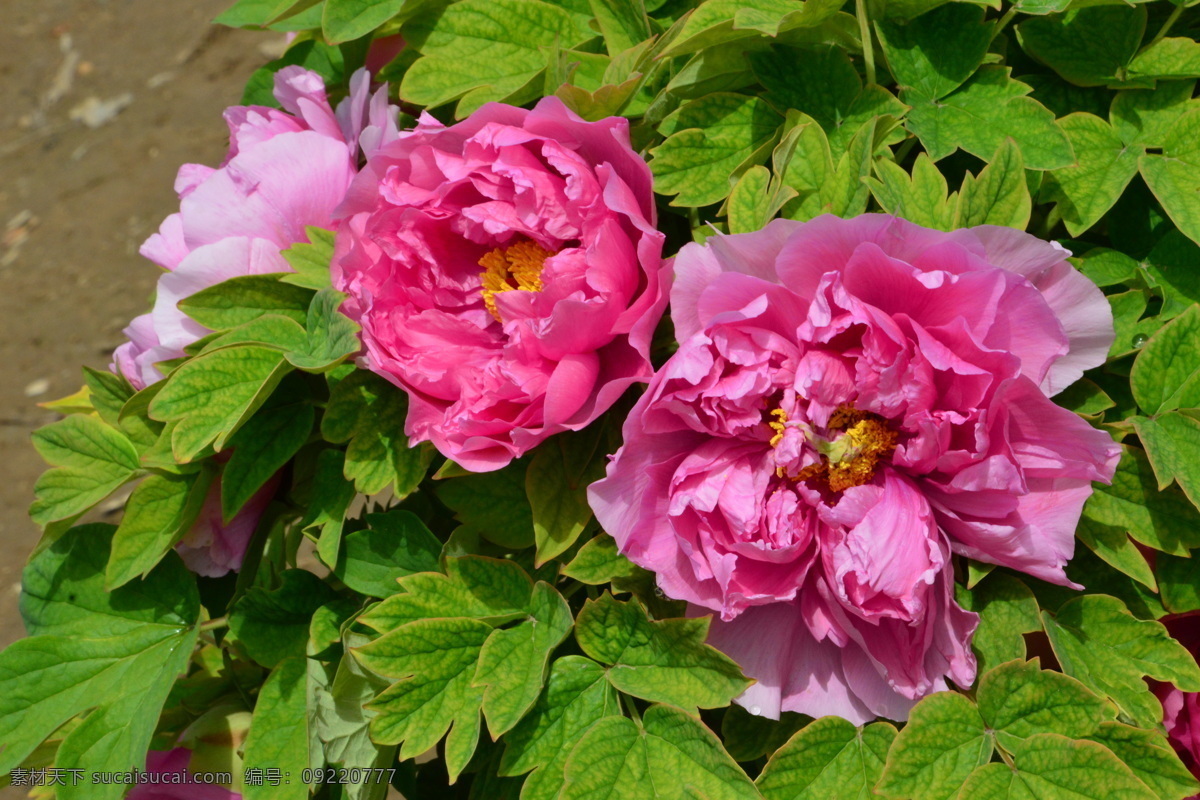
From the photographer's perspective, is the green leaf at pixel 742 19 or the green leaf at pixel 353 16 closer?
the green leaf at pixel 742 19

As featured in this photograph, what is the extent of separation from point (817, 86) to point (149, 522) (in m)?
0.79

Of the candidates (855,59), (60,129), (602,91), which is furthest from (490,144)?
(60,129)

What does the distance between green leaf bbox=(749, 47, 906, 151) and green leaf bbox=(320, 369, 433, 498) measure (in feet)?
1.47

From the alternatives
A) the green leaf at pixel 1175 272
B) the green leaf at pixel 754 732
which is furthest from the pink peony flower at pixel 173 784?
the green leaf at pixel 1175 272

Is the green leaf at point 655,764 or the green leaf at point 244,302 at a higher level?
the green leaf at point 244,302

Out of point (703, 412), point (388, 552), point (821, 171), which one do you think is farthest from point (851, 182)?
point (388, 552)

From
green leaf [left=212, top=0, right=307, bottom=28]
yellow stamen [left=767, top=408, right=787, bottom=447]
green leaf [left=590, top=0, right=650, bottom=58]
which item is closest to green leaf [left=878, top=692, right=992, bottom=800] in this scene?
yellow stamen [left=767, top=408, right=787, bottom=447]

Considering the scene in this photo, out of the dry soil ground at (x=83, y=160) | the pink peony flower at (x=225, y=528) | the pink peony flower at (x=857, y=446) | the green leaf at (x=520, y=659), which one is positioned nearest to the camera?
the pink peony flower at (x=857, y=446)

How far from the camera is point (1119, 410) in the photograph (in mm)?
927

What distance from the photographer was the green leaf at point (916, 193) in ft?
2.79

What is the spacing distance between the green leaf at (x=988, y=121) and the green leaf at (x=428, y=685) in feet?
1.93

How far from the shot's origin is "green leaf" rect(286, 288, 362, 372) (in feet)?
3.00

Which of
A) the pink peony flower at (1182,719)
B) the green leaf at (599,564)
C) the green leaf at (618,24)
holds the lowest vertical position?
the pink peony flower at (1182,719)

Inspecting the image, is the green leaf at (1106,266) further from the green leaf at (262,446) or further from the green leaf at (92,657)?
the green leaf at (92,657)
